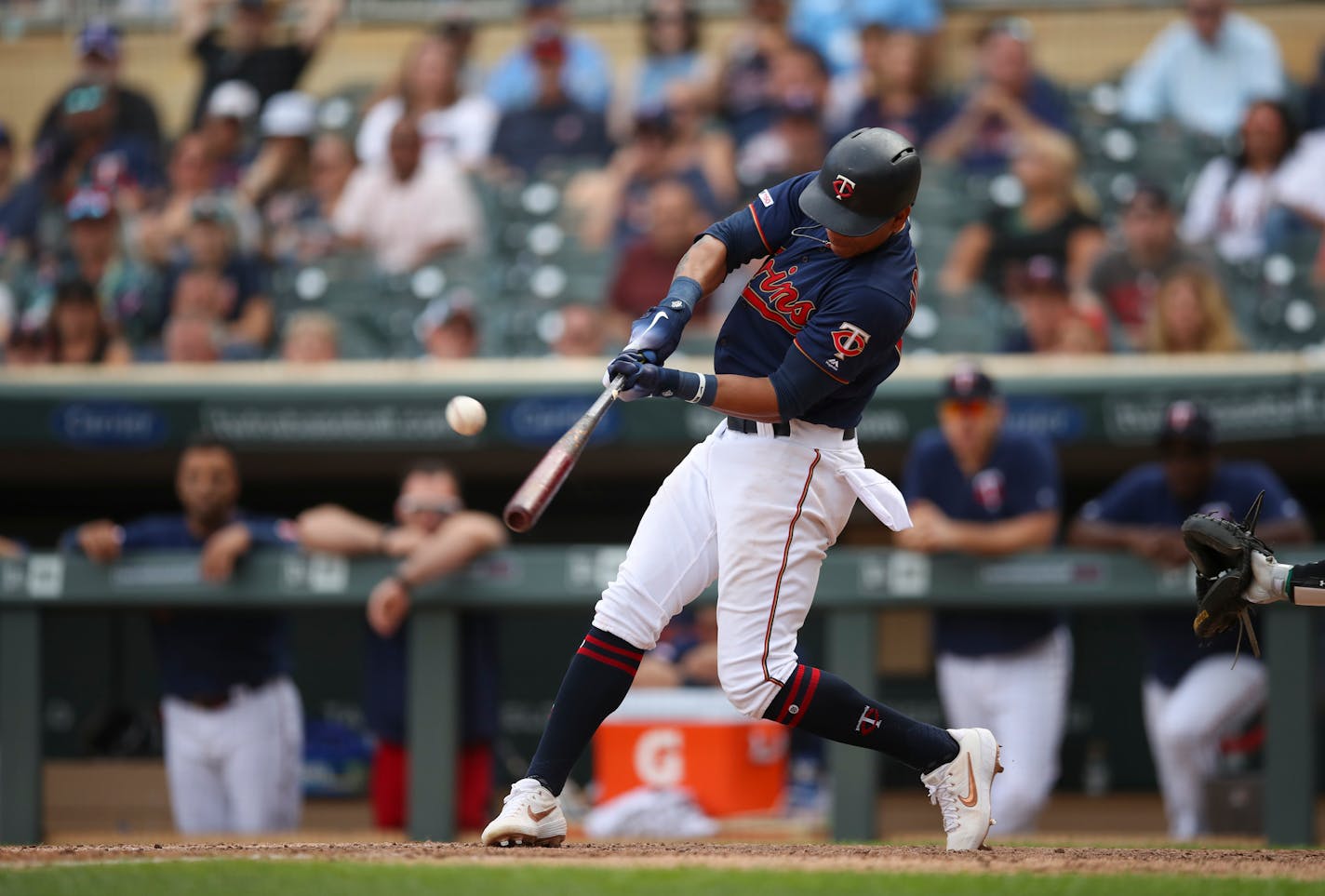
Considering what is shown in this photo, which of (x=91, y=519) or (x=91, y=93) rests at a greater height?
(x=91, y=93)

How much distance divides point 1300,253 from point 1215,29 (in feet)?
4.93

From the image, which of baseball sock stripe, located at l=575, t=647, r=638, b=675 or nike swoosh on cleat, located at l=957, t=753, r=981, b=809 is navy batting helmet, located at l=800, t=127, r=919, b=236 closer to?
baseball sock stripe, located at l=575, t=647, r=638, b=675

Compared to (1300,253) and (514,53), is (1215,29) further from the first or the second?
(514,53)

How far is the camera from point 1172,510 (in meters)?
5.50

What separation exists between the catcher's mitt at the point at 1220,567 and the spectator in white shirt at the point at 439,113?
531 centimetres

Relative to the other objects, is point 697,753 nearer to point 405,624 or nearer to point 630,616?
point 405,624

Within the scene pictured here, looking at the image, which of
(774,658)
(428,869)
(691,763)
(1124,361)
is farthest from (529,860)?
(1124,361)

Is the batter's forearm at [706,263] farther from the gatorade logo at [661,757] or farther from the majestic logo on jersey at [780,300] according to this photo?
the gatorade logo at [661,757]

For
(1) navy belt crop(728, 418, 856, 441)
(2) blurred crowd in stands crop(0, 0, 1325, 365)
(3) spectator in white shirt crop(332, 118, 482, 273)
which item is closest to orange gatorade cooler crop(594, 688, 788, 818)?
(2) blurred crowd in stands crop(0, 0, 1325, 365)

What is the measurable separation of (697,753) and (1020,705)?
106cm

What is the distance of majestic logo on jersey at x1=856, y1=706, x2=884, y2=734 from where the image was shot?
3758mm

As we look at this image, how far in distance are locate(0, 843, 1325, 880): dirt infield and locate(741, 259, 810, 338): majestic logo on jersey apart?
1129 millimetres

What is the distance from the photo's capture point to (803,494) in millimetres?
3754

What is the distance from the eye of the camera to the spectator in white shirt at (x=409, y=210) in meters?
8.00
